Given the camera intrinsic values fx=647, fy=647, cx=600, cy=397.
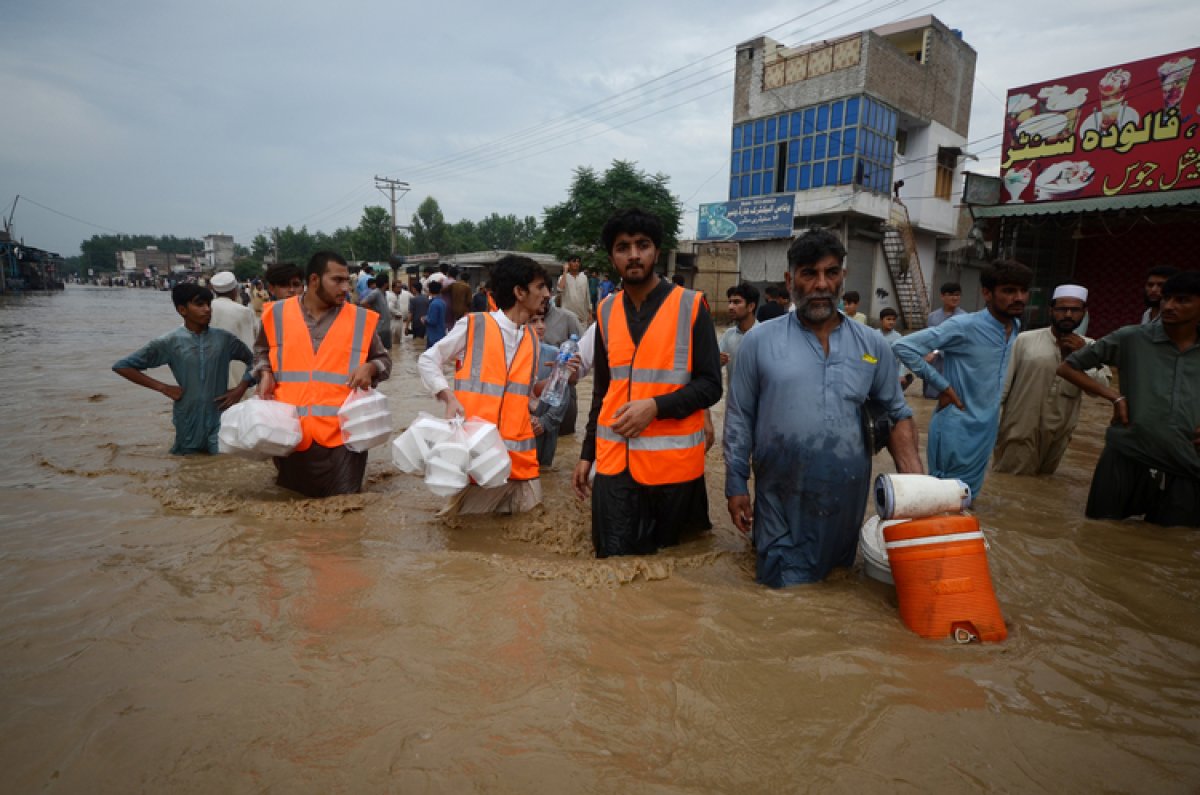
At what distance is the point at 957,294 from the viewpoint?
7781 millimetres

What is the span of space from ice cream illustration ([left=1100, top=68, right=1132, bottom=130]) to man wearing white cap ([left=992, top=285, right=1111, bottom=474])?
9.09 meters

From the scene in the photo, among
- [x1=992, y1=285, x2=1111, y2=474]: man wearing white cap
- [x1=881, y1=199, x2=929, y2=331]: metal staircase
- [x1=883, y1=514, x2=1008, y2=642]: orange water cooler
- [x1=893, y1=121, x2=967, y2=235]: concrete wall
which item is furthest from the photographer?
[x1=893, y1=121, x2=967, y2=235]: concrete wall

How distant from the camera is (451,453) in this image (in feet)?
11.4

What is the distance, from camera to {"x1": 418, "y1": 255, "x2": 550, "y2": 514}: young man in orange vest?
3799mm

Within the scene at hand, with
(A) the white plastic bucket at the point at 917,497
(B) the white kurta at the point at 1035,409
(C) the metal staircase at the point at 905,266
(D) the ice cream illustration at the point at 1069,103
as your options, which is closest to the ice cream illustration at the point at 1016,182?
(D) the ice cream illustration at the point at 1069,103

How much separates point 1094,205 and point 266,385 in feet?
44.8

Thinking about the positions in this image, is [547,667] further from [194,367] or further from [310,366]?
[194,367]

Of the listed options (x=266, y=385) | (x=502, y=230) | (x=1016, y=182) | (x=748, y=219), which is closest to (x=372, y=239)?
(x=502, y=230)

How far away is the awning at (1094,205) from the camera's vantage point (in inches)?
423

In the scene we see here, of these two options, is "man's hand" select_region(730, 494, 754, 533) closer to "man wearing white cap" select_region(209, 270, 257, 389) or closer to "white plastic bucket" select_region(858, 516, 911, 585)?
"white plastic bucket" select_region(858, 516, 911, 585)

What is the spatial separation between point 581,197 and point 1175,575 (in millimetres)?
25400

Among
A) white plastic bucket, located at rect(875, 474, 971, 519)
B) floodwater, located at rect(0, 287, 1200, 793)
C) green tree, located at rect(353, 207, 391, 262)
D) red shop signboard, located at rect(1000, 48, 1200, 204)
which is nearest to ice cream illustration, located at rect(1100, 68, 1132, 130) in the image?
red shop signboard, located at rect(1000, 48, 1200, 204)

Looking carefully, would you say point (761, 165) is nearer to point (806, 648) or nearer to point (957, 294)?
point (957, 294)

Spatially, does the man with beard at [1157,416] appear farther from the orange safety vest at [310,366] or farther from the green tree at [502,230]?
the green tree at [502,230]
